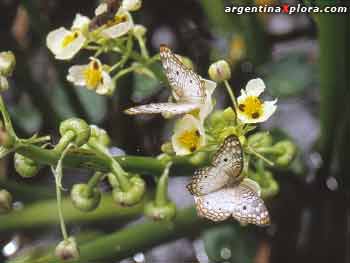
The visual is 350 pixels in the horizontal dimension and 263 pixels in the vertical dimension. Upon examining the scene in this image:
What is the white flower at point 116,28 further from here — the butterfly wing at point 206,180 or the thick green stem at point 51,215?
the thick green stem at point 51,215

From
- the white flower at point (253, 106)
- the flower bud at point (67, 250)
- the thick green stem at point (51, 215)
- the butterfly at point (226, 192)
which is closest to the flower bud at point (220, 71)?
the white flower at point (253, 106)

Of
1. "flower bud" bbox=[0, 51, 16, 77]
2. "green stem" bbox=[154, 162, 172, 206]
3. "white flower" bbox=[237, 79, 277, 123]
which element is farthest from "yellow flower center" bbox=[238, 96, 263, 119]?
"flower bud" bbox=[0, 51, 16, 77]

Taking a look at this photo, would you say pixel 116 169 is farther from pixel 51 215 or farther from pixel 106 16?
pixel 51 215

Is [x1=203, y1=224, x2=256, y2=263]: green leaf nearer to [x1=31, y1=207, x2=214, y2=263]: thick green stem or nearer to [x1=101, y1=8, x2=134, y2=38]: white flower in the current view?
[x1=31, y1=207, x2=214, y2=263]: thick green stem

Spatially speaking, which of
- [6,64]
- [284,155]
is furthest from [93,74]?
[284,155]

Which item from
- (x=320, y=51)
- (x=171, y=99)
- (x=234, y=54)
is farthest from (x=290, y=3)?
(x=171, y=99)

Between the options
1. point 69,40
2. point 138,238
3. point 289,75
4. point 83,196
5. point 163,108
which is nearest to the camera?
point 163,108
